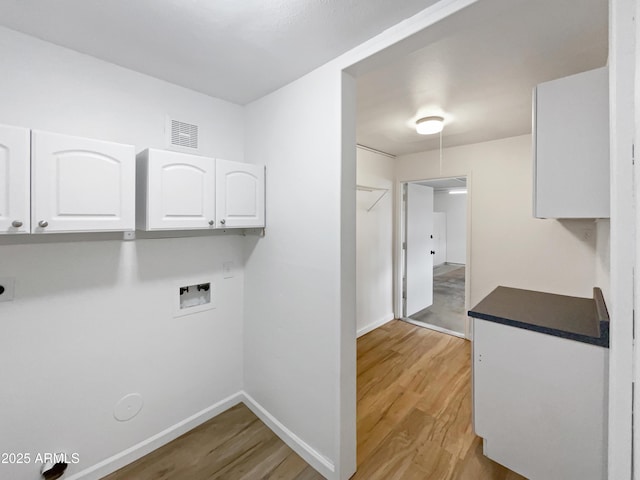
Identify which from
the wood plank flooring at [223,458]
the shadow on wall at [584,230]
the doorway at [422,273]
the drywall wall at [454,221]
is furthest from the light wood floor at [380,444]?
the drywall wall at [454,221]

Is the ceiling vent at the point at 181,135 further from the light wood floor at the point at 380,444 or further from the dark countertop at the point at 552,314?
the dark countertop at the point at 552,314

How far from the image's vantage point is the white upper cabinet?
129 centimetres

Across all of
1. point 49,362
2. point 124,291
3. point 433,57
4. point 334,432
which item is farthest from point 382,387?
point 433,57

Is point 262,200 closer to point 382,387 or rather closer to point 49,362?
point 49,362

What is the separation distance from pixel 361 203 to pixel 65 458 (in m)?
3.30

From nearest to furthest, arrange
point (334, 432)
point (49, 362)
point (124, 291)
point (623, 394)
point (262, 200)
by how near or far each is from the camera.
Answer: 1. point (623, 394)
2. point (49, 362)
3. point (334, 432)
4. point (124, 291)
5. point (262, 200)

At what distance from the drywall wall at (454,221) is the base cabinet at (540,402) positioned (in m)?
7.95

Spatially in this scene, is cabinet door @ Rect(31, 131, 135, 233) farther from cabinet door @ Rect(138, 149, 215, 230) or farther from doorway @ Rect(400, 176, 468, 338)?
doorway @ Rect(400, 176, 468, 338)

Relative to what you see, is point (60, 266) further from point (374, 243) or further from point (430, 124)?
point (374, 243)

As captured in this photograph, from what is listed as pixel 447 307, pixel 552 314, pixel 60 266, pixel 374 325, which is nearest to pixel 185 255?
pixel 60 266

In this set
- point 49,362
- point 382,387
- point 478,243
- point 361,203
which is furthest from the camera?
point 361,203

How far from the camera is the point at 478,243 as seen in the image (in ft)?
11.0

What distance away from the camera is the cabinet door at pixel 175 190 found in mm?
1578

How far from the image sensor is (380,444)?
75.4 inches
